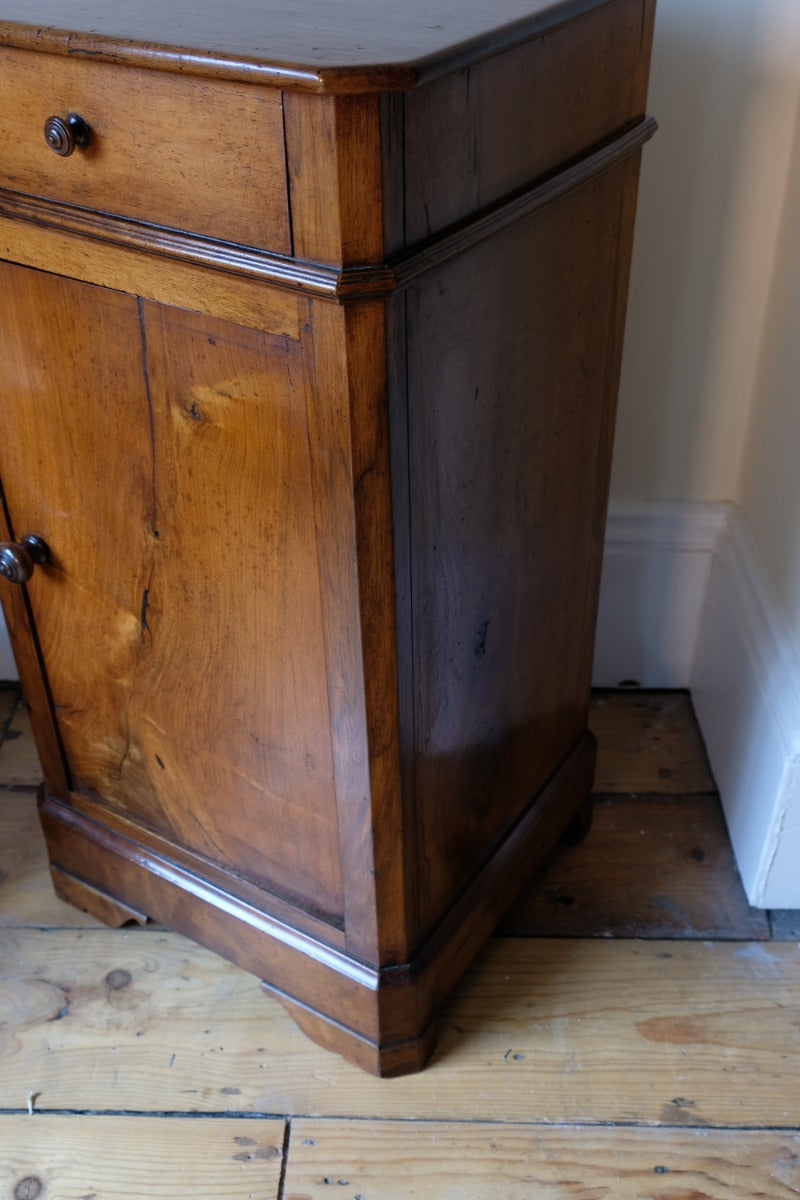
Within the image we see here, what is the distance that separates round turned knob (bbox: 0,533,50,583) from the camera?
3.37 feet

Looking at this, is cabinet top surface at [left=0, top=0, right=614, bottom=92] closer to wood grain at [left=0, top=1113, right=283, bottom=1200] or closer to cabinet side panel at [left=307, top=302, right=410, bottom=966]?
cabinet side panel at [left=307, top=302, right=410, bottom=966]

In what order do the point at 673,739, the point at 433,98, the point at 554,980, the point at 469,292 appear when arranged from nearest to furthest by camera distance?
the point at 433,98 → the point at 469,292 → the point at 554,980 → the point at 673,739

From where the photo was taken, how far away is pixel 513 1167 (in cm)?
A: 105

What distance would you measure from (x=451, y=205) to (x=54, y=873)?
34.8 inches

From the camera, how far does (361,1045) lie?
1.11 meters

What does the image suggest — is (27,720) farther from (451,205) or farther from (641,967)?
(451,205)

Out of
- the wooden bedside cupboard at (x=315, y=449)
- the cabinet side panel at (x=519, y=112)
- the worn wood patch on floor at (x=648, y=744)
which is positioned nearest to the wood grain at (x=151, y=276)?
the wooden bedside cupboard at (x=315, y=449)

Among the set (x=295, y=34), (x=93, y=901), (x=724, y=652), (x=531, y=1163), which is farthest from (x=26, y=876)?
(x=295, y=34)

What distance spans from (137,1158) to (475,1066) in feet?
1.07

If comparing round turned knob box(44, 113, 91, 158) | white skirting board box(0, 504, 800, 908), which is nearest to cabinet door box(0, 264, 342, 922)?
round turned knob box(44, 113, 91, 158)

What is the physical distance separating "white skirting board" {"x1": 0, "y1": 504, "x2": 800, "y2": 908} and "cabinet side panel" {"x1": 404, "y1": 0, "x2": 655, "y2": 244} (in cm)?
60

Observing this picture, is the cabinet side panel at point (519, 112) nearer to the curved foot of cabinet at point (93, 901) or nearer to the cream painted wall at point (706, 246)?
the cream painted wall at point (706, 246)

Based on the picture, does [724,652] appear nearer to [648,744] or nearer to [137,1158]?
[648,744]

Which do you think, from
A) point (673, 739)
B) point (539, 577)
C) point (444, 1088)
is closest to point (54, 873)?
point (444, 1088)
